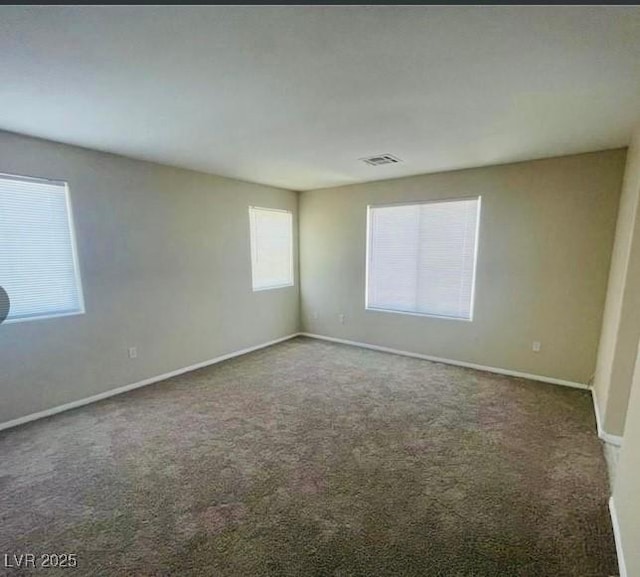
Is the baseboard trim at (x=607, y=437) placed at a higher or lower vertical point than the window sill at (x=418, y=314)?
lower

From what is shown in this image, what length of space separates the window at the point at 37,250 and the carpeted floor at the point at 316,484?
1.05 metres

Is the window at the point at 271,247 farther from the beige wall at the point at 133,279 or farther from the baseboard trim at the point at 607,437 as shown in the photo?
the baseboard trim at the point at 607,437

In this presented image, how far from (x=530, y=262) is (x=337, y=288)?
2.61m

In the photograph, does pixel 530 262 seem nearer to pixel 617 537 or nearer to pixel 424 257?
pixel 424 257

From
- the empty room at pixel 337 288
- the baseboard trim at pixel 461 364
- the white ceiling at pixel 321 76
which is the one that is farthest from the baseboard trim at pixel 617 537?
the white ceiling at pixel 321 76

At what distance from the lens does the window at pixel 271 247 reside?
4.71 metres

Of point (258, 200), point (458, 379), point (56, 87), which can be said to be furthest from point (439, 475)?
point (258, 200)

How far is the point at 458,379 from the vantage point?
362 centimetres

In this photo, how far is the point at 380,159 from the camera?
3340 mm

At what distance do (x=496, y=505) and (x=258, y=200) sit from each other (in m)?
4.27

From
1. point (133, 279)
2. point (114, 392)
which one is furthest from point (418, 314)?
point (114, 392)

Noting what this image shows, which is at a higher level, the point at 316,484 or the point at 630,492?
the point at 630,492

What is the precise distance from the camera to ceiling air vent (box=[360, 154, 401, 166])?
10.6ft

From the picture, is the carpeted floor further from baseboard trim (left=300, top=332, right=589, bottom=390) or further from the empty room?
baseboard trim (left=300, top=332, right=589, bottom=390)
